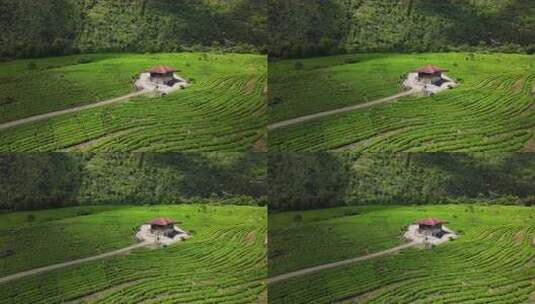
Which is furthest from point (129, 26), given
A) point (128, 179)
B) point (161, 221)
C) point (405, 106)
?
point (405, 106)

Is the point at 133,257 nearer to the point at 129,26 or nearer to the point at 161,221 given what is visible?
the point at 161,221

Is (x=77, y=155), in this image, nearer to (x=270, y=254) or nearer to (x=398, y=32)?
(x=270, y=254)

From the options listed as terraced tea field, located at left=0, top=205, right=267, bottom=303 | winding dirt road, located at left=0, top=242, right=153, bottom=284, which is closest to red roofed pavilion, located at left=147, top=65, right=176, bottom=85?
terraced tea field, located at left=0, top=205, right=267, bottom=303

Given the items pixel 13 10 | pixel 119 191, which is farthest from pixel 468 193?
pixel 13 10

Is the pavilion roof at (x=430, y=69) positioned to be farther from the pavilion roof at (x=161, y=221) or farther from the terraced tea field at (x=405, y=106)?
the pavilion roof at (x=161, y=221)

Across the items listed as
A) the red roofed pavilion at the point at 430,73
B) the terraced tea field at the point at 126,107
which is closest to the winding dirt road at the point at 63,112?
the terraced tea field at the point at 126,107

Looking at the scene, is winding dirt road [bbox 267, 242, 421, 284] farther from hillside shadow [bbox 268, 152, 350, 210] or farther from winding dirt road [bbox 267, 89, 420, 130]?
winding dirt road [bbox 267, 89, 420, 130]
